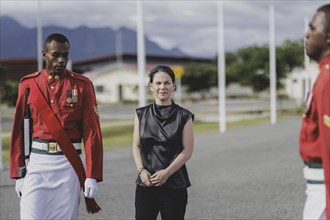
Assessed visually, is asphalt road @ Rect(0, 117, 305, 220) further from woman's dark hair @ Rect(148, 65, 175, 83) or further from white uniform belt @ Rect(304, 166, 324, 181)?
white uniform belt @ Rect(304, 166, 324, 181)

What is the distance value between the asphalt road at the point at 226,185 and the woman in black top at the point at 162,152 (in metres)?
2.78

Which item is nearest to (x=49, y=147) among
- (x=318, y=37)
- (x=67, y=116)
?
(x=67, y=116)

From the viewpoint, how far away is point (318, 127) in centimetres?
285

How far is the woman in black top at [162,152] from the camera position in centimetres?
395

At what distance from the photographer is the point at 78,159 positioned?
368cm

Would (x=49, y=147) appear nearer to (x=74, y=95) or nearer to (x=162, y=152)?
(x=74, y=95)

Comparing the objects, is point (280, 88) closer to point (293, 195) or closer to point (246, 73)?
point (246, 73)

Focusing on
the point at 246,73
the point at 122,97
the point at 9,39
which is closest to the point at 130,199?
the point at 9,39

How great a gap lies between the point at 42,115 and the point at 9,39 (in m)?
14.3

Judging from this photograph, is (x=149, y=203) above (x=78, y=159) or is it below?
below

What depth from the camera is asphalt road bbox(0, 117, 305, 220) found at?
22.9ft

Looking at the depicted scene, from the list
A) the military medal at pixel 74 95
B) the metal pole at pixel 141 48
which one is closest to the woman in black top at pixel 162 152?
the military medal at pixel 74 95

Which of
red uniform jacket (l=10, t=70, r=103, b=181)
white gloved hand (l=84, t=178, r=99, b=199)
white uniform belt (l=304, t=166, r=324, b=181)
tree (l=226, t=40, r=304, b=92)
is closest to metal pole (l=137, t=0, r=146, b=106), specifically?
red uniform jacket (l=10, t=70, r=103, b=181)

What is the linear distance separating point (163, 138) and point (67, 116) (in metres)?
0.70
